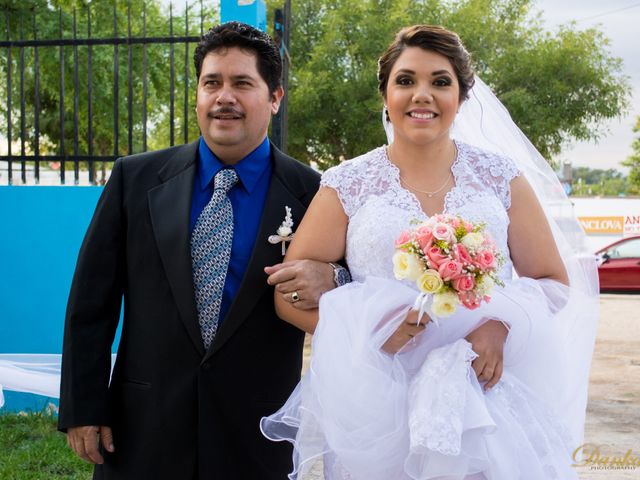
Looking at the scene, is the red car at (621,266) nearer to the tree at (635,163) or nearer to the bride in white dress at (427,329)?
the bride in white dress at (427,329)

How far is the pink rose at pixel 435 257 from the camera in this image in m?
2.45

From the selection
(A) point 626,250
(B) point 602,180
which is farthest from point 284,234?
(B) point 602,180

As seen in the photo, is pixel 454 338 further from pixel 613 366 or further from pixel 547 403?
pixel 613 366

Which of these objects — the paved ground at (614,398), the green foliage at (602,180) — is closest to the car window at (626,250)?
the paved ground at (614,398)

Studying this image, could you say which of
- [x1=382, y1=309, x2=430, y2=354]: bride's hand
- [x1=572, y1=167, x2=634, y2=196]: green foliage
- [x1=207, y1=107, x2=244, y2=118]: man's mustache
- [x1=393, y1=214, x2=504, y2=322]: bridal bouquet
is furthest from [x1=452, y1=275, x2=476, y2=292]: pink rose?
[x1=572, y1=167, x2=634, y2=196]: green foliage

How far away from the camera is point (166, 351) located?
2922 millimetres

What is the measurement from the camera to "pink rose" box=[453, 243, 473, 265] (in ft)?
8.02

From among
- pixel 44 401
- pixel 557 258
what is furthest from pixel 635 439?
pixel 44 401

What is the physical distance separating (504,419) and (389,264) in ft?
2.11

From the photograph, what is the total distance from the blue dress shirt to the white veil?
0.62 meters

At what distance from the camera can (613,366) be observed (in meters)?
9.77

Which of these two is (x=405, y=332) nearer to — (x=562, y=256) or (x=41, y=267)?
(x=562, y=256)

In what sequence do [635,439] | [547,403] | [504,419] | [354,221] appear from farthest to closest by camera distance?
[635,439] < [354,221] < [547,403] < [504,419]

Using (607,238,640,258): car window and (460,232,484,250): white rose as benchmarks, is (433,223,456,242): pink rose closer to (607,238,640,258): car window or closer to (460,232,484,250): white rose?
(460,232,484,250): white rose
